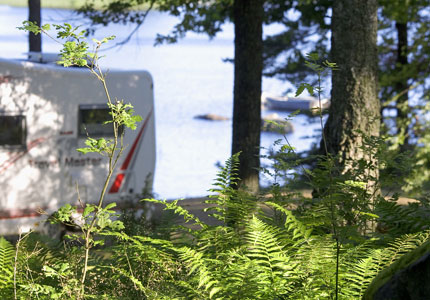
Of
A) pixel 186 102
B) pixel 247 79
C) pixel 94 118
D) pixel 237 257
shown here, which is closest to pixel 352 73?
pixel 237 257

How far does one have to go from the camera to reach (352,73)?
22.5ft

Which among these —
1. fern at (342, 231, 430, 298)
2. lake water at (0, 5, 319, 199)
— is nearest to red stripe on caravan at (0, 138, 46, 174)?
lake water at (0, 5, 319, 199)

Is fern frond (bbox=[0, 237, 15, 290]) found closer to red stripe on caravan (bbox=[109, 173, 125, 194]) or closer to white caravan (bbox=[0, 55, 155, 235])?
white caravan (bbox=[0, 55, 155, 235])

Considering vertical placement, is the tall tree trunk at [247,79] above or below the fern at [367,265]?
above

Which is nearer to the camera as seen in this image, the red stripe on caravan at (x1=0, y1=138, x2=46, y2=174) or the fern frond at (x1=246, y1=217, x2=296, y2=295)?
the fern frond at (x1=246, y1=217, x2=296, y2=295)

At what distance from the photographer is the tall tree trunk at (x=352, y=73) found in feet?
22.2

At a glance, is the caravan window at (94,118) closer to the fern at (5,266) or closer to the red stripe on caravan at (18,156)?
the red stripe on caravan at (18,156)

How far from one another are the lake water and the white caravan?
1.86m

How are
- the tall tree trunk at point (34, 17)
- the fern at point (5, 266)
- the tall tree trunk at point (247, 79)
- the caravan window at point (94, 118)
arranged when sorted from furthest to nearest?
1. the tall tree trunk at point (34, 17)
2. the caravan window at point (94, 118)
3. the tall tree trunk at point (247, 79)
4. the fern at point (5, 266)

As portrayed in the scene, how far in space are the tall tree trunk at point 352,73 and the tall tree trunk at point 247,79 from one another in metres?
3.79

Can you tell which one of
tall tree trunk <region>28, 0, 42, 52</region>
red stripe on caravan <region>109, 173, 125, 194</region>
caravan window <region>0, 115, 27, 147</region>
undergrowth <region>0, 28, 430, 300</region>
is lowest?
red stripe on caravan <region>109, 173, 125, 194</region>

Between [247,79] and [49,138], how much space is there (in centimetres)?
346

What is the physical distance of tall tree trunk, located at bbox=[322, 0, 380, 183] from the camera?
6.77 m

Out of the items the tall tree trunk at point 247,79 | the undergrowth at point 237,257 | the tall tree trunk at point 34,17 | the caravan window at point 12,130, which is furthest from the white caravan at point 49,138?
the undergrowth at point 237,257
